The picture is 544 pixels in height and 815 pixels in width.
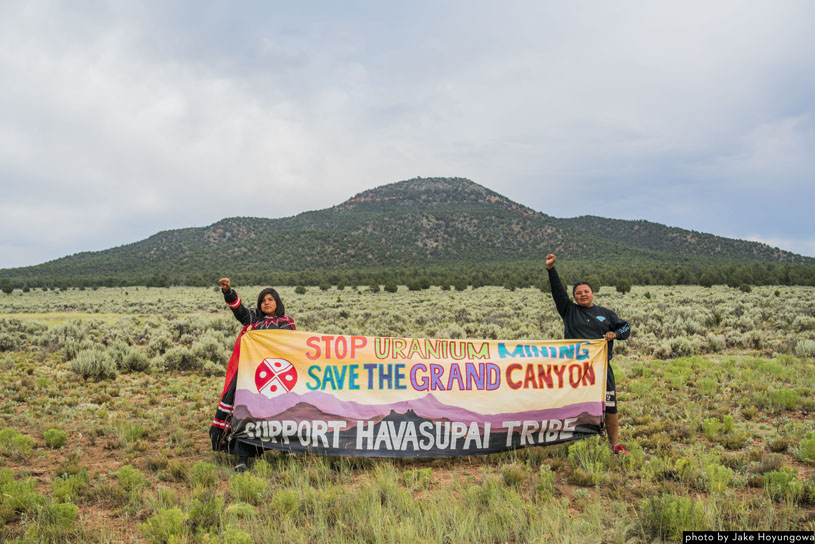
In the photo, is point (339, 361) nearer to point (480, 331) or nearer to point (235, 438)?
point (235, 438)

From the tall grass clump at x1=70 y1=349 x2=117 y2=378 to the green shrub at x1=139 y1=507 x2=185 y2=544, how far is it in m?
7.47

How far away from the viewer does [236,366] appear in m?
5.23

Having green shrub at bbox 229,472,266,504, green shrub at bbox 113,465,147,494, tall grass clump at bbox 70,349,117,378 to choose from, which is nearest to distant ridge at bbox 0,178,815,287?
tall grass clump at bbox 70,349,117,378

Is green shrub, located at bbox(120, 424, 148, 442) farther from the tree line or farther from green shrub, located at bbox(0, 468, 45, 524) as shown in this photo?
the tree line

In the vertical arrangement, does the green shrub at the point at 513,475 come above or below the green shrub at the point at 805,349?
below

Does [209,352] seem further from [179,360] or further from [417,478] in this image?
[417,478]

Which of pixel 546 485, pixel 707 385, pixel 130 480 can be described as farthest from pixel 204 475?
pixel 707 385

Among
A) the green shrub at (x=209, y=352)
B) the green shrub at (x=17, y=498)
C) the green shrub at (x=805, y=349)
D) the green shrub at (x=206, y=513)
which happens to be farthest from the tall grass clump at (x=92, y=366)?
the green shrub at (x=805, y=349)

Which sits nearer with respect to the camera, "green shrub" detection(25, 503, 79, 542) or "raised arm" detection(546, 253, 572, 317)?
"green shrub" detection(25, 503, 79, 542)

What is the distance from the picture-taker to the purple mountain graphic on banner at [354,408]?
16.5ft

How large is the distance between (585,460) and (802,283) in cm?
4519
